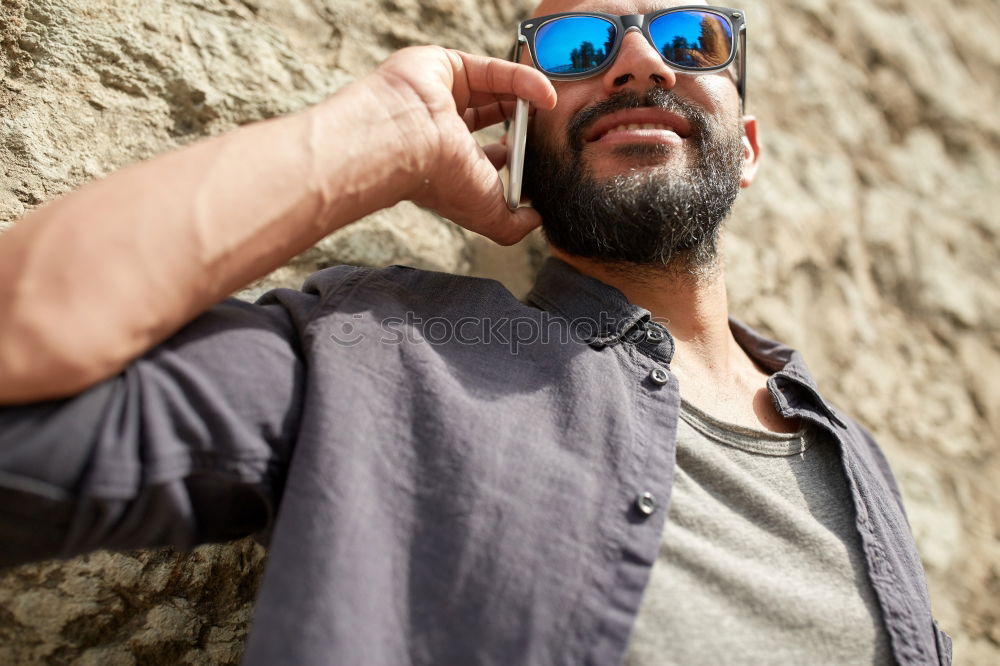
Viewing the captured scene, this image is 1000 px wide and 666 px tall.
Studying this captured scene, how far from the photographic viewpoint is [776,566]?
45.4 inches

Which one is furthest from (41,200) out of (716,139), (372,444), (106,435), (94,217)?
(716,139)

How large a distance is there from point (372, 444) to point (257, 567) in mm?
508

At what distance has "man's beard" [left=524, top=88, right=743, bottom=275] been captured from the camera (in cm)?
142

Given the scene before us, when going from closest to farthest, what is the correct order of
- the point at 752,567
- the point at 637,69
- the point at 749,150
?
the point at 752,567 < the point at 637,69 < the point at 749,150

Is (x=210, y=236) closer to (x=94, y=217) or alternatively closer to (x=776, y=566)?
(x=94, y=217)

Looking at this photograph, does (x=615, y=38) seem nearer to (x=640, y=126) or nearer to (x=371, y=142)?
(x=640, y=126)

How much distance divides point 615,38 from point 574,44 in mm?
88

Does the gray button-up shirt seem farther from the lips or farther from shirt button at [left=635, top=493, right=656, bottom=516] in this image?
the lips

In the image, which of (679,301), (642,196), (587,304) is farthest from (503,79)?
(679,301)

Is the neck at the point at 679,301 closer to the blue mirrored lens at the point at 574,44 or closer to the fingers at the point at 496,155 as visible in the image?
the fingers at the point at 496,155

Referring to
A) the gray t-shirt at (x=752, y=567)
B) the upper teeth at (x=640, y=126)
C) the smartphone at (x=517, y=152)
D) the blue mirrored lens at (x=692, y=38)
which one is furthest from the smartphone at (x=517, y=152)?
the gray t-shirt at (x=752, y=567)

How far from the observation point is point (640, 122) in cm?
148

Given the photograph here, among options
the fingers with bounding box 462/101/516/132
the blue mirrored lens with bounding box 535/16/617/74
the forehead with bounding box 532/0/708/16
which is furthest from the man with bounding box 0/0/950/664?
the forehead with bounding box 532/0/708/16

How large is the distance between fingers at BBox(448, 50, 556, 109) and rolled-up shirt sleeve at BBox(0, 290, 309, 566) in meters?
0.61
